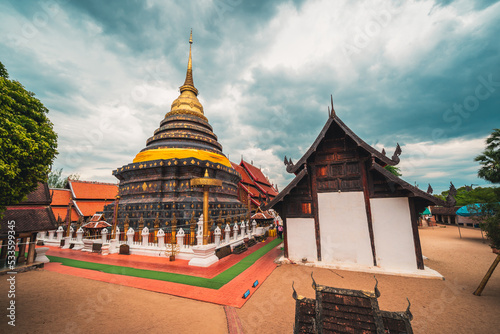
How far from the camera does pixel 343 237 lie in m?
7.91

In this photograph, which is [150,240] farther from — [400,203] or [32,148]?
[400,203]

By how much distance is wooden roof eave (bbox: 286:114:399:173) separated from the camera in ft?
24.9

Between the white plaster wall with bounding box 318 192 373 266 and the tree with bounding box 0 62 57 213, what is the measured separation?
9.02m

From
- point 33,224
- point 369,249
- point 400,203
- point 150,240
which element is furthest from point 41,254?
point 400,203

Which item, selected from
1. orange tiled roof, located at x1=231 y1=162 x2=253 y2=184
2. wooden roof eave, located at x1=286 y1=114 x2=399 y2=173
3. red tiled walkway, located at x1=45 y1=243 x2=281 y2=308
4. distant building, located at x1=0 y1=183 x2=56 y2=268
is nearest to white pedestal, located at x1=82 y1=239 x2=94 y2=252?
red tiled walkway, located at x1=45 y1=243 x2=281 y2=308

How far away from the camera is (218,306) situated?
5.03 m

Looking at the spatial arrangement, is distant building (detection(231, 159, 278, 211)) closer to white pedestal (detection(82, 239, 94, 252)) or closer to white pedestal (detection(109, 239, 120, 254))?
white pedestal (detection(109, 239, 120, 254))

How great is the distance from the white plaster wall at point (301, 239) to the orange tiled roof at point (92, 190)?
74.1 ft

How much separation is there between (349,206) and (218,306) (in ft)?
19.9

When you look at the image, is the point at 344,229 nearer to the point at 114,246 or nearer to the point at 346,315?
the point at 346,315

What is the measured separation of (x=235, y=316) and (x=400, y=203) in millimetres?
7047

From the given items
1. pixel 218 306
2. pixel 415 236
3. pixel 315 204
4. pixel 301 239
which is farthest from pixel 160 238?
pixel 415 236

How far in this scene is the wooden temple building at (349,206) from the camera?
23.9 ft

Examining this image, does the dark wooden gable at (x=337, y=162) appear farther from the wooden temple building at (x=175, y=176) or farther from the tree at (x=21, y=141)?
the tree at (x=21, y=141)
